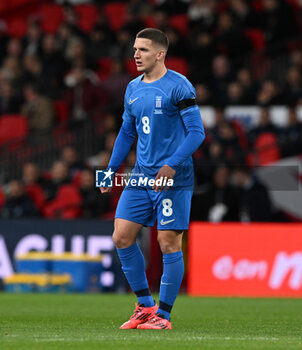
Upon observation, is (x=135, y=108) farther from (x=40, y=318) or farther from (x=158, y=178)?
(x=40, y=318)

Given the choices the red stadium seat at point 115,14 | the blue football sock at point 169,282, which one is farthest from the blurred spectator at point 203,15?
the blue football sock at point 169,282

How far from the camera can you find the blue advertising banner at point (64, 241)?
1372cm

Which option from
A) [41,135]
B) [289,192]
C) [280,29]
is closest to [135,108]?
[289,192]

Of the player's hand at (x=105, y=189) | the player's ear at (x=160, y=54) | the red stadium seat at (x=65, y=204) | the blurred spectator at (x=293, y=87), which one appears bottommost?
the red stadium seat at (x=65, y=204)

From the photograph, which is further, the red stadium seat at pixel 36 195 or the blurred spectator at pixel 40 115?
the blurred spectator at pixel 40 115

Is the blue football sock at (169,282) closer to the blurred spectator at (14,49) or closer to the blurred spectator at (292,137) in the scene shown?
the blurred spectator at (292,137)

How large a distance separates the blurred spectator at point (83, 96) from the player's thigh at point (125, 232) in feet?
34.5

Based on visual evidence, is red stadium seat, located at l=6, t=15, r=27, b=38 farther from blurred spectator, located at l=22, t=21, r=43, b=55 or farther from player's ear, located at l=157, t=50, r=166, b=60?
player's ear, located at l=157, t=50, r=166, b=60

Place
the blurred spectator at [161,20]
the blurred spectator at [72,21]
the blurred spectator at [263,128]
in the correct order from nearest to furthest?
the blurred spectator at [263,128], the blurred spectator at [161,20], the blurred spectator at [72,21]

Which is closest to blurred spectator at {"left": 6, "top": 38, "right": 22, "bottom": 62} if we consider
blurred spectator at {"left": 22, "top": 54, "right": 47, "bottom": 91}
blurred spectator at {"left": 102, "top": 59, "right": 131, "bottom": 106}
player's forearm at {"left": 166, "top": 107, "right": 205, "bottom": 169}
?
blurred spectator at {"left": 22, "top": 54, "right": 47, "bottom": 91}

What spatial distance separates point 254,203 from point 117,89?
4.80 meters

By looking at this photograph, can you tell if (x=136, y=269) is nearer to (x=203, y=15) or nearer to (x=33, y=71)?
(x=203, y=15)

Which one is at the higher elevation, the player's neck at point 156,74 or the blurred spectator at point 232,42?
the blurred spectator at point 232,42

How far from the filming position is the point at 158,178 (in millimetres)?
6848
